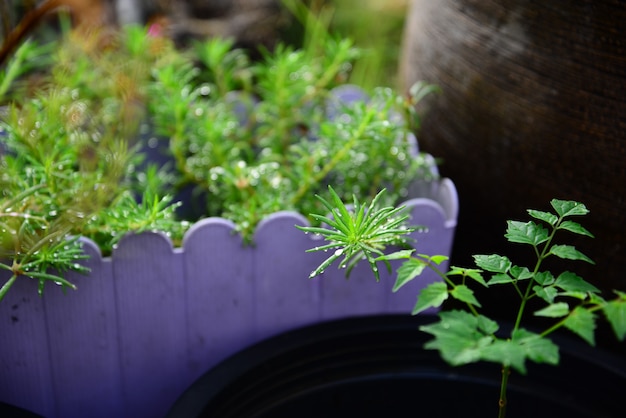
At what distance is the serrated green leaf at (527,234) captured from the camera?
3.14ft

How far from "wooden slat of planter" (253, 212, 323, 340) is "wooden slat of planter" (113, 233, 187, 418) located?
0.15 m

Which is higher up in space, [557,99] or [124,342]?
[557,99]

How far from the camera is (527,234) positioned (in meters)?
0.97

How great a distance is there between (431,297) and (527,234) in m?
0.18

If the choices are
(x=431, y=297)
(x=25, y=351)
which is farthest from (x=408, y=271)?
(x=25, y=351)

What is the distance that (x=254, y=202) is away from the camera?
1336 mm

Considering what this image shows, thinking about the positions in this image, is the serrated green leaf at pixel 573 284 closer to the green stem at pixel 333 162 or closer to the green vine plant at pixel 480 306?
the green vine plant at pixel 480 306

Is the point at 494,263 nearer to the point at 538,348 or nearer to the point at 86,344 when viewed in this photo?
the point at 538,348

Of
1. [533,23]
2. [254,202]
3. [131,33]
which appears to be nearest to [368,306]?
[254,202]

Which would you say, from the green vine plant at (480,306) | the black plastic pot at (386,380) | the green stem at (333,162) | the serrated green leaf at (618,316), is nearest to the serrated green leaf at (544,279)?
the green vine plant at (480,306)

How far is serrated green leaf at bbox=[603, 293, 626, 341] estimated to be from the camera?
0.79m

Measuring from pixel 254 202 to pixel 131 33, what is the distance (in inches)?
25.6

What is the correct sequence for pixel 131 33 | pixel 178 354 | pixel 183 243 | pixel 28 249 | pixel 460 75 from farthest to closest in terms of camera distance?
1. pixel 131 33
2. pixel 460 75
3. pixel 178 354
4. pixel 183 243
5. pixel 28 249

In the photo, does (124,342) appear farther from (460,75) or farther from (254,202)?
(460,75)
